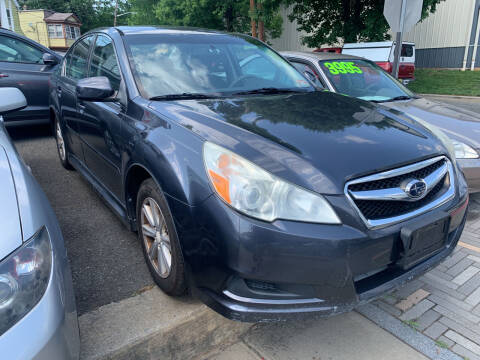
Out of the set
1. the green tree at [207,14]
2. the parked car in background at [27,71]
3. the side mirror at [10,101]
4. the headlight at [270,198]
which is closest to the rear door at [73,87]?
the side mirror at [10,101]

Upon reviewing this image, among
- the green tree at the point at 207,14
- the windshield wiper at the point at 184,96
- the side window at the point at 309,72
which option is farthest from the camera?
the green tree at the point at 207,14

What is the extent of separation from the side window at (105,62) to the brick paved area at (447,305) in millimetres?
2430

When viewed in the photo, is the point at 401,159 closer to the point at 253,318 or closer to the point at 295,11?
the point at 253,318

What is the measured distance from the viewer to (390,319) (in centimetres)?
235

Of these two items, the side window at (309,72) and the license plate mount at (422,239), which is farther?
the side window at (309,72)

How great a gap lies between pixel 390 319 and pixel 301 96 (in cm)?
163

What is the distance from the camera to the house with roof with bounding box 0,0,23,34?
28.6m

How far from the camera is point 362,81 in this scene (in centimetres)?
507

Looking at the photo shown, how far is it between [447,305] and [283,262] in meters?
1.49

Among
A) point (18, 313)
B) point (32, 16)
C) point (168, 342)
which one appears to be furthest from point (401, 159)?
point (32, 16)

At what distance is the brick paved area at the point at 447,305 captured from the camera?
7.18ft

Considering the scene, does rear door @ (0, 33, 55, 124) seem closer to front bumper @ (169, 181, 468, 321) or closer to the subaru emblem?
front bumper @ (169, 181, 468, 321)

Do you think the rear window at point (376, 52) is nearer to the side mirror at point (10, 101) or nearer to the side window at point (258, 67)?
the side window at point (258, 67)

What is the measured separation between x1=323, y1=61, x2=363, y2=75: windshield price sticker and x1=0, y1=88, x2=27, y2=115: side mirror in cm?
362
